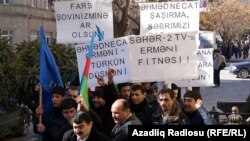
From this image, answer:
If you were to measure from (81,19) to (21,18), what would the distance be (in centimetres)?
2929

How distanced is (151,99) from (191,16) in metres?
1.71

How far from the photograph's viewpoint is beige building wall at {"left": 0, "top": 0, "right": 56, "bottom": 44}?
1455 inches

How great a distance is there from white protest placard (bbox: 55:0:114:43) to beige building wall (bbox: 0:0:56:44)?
26.7 metres

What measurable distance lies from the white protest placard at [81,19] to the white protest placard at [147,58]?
47.5 inches

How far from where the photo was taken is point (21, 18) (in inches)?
1492

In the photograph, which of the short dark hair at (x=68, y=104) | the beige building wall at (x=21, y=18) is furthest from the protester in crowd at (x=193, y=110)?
the beige building wall at (x=21, y=18)

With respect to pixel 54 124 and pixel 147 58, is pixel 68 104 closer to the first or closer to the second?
pixel 54 124

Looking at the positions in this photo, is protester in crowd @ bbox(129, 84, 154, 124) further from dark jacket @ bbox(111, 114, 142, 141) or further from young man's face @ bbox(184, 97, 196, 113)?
dark jacket @ bbox(111, 114, 142, 141)

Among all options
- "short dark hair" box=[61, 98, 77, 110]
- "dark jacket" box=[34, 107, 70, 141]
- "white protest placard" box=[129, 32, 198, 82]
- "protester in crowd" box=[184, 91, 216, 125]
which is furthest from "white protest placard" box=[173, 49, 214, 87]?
"short dark hair" box=[61, 98, 77, 110]

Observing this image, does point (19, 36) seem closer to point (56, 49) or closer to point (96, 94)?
point (56, 49)

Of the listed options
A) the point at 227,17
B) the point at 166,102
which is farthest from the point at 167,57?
the point at 227,17

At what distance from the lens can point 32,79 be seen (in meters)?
11.5

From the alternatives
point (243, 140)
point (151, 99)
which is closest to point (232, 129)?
point (243, 140)

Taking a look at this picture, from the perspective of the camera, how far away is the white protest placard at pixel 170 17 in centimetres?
927
